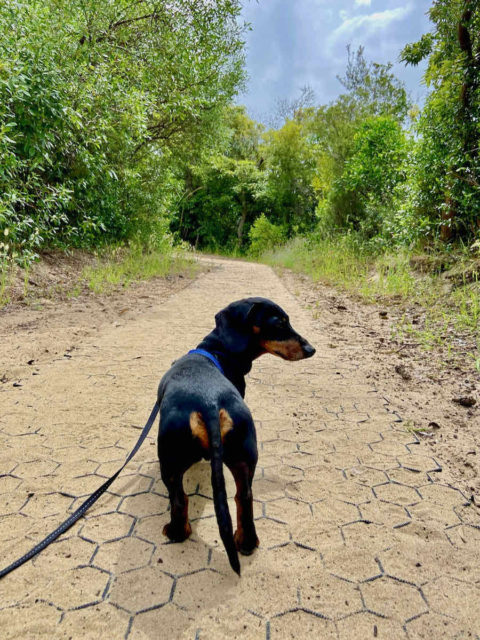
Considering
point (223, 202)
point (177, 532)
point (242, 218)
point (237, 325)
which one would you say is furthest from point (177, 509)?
point (223, 202)

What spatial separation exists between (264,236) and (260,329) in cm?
2019

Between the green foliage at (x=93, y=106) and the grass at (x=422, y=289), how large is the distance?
515cm

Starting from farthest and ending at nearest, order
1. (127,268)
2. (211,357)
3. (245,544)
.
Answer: (127,268) → (211,357) → (245,544)

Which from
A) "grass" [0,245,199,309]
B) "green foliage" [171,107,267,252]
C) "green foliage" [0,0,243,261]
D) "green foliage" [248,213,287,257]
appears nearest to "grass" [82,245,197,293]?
"grass" [0,245,199,309]

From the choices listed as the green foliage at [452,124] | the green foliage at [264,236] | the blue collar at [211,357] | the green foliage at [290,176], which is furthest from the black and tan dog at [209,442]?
the green foliage at [290,176]

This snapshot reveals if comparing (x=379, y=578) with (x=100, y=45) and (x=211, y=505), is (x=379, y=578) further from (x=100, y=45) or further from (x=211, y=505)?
(x=100, y=45)

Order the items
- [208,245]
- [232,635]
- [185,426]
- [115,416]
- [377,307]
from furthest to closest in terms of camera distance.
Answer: [208,245] < [377,307] < [115,416] < [185,426] < [232,635]

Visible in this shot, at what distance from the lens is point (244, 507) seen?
1.57 metres

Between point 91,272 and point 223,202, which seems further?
point 223,202

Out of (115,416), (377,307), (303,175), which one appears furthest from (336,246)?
(303,175)

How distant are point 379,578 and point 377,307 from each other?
5.03 m

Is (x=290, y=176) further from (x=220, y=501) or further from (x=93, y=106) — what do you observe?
(x=220, y=501)

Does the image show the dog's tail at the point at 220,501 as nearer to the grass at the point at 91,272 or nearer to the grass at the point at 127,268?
the grass at the point at 91,272

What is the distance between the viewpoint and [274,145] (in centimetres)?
2322
